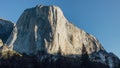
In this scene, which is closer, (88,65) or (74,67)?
(88,65)

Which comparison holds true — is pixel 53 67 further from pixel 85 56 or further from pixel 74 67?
pixel 85 56

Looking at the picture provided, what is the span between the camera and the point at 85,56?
409 feet

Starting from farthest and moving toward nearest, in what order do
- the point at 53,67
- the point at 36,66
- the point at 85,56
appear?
the point at 53,67 < the point at 85,56 < the point at 36,66

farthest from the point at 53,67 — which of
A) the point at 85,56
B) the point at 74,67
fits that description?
the point at 85,56

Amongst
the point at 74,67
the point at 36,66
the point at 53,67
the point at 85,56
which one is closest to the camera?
the point at 36,66

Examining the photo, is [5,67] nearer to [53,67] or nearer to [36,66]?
[36,66]

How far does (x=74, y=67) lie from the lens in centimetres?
19388

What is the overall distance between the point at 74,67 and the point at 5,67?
7918 cm

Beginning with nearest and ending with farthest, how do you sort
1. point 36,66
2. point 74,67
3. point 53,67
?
point 36,66 → point 53,67 → point 74,67

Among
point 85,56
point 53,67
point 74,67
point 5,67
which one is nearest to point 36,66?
point 5,67

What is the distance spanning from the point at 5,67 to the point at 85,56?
93.9 ft

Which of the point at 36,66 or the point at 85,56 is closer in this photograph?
the point at 36,66

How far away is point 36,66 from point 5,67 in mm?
11167

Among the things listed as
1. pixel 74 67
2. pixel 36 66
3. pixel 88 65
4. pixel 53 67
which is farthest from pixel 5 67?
pixel 74 67
